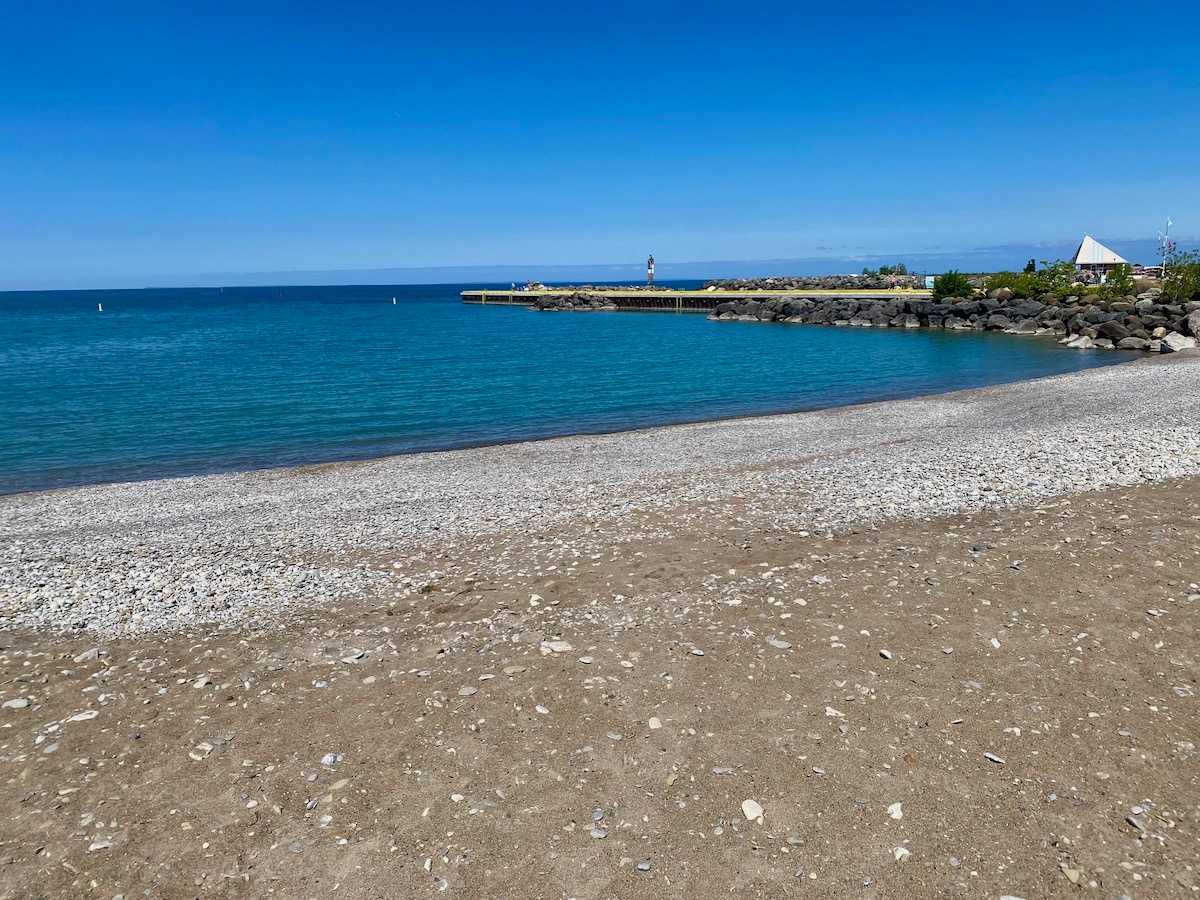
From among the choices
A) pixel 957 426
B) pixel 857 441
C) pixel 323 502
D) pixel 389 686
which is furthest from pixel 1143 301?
pixel 389 686

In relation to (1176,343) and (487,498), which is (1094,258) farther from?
(487,498)

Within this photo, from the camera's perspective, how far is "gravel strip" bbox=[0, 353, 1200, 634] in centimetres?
1118

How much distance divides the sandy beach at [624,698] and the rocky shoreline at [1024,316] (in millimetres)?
40648

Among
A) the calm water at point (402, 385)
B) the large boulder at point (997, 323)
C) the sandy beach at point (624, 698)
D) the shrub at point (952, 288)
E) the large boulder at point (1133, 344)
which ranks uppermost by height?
the shrub at point (952, 288)

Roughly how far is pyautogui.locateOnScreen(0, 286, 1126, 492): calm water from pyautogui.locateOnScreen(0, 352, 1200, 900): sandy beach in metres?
11.2

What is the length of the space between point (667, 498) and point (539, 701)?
7856 millimetres

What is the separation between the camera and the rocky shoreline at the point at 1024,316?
156ft

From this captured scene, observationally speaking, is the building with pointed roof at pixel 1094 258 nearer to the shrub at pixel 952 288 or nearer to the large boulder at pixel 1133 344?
the shrub at pixel 952 288

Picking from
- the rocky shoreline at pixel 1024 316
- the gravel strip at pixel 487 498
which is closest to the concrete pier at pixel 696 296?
the rocky shoreline at pixel 1024 316

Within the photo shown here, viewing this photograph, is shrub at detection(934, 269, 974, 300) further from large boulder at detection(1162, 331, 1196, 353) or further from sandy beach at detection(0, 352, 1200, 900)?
sandy beach at detection(0, 352, 1200, 900)

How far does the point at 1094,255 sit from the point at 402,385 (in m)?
80.6

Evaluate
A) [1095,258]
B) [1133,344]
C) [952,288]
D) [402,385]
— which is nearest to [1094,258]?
[1095,258]

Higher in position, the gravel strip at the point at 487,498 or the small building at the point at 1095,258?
the small building at the point at 1095,258

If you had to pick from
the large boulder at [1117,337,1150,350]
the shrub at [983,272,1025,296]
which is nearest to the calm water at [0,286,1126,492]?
the large boulder at [1117,337,1150,350]
